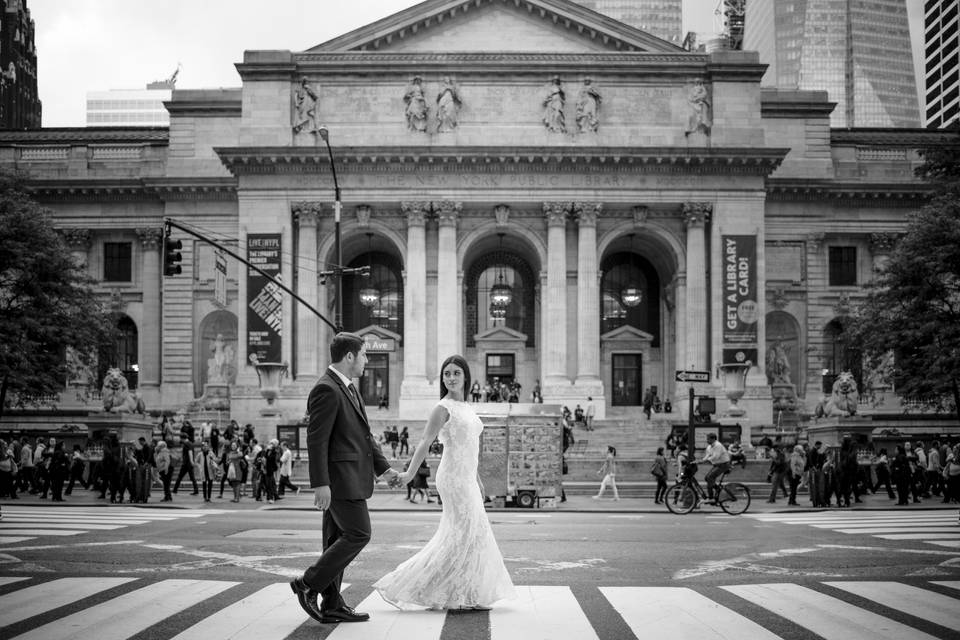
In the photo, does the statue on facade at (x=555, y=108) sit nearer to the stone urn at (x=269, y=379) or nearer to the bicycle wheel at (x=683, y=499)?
the stone urn at (x=269, y=379)

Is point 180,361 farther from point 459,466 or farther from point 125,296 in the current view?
point 459,466

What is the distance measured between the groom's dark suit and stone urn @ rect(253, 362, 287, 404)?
42.3 metres

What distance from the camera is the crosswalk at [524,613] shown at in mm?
8273

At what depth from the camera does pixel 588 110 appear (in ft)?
178

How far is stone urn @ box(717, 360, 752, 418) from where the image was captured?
50.5m

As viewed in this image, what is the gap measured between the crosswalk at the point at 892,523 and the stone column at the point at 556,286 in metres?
28.6

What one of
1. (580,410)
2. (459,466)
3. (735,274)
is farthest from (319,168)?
(459,466)

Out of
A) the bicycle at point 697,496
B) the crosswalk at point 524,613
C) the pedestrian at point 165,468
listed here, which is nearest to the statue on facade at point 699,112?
the bicycle at point 697,496

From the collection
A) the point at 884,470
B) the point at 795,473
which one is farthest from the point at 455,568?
the point at 884,470

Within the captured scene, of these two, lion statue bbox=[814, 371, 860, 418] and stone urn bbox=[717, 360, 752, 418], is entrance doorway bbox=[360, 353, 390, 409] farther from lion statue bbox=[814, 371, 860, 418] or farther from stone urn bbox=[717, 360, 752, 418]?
lion statue bbox=[814, 371, 860, 418]

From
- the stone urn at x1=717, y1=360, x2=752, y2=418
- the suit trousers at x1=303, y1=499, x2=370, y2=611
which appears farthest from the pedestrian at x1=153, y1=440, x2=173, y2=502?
the stone urn at x1=717, y1=360, x2=752, y2=418

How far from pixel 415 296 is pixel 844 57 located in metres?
124

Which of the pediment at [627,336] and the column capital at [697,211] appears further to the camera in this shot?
the pediment at [627,336]

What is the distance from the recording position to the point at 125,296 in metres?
61.3
